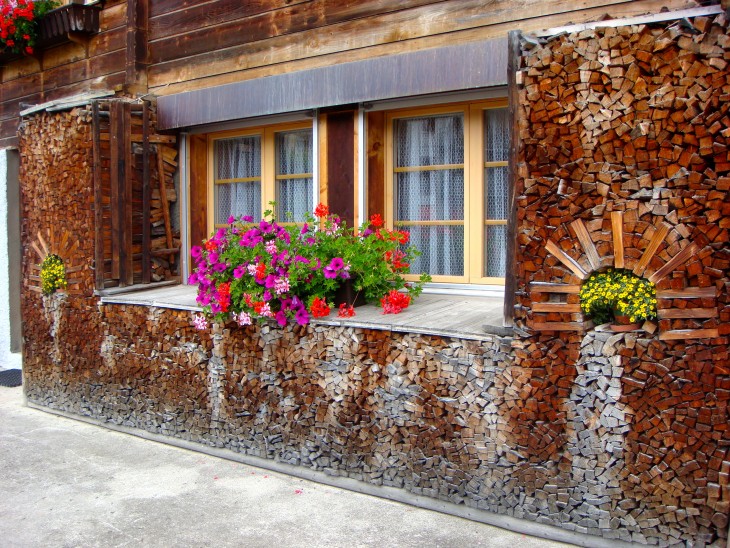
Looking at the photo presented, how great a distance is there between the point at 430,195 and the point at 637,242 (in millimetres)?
2149

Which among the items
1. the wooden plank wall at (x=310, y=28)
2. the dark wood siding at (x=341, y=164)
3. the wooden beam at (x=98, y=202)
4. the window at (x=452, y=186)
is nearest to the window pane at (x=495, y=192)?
the window at (x=452, y=186)

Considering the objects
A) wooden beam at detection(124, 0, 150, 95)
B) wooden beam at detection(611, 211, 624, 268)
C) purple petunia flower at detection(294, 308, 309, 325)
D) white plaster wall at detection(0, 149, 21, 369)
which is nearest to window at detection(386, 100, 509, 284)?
purple petunia flower at detection(294, 308, 309, 325)

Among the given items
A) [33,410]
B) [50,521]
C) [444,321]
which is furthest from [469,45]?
[33,410]

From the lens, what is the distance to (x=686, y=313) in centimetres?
356

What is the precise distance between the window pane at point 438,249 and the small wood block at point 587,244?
1676mm

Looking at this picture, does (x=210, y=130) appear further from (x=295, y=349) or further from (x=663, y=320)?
(x=663, y=320)

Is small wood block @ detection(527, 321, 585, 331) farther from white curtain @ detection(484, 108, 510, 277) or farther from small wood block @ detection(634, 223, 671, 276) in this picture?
white curtain @ detection(484, 108, 510, 277)

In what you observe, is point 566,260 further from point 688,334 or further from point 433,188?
point 433,188

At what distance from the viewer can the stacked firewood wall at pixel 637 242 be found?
3.50 m

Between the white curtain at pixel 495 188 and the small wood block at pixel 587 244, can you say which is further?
the white curtain at pixel 495 188

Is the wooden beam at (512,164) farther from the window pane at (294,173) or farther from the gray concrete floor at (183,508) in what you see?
the window pane at (294,173)

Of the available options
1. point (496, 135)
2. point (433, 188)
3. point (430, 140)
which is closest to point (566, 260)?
point (496, 135)

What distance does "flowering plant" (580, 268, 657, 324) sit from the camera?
366 centimetres

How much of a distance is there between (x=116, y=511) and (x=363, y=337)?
186 centimetres
